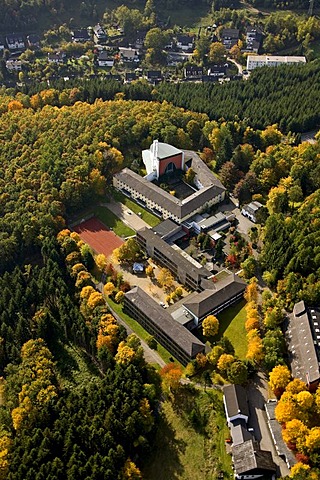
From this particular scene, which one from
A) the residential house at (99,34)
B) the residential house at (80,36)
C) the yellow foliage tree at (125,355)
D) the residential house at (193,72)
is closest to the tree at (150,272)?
the yellow foliage tree at (125,355)

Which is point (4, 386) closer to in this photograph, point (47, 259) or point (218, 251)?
point (47, 259)

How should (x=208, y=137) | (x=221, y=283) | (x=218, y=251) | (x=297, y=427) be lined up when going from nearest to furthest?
(x=297, y=427)
(x=221, y=283)
(x=218, y=251)
(x=208, y=137)

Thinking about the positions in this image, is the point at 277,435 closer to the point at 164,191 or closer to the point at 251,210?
the point at 251,210

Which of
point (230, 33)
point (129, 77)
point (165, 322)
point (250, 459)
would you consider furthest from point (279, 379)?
point (230, 33)

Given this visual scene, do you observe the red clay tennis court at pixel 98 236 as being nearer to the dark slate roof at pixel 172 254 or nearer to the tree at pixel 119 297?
the dark slate roof at pixel 172 254

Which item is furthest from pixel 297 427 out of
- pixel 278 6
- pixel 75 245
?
pixel 278 6

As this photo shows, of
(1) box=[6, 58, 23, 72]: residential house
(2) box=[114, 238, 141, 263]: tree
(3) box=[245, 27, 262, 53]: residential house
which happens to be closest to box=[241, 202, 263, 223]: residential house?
(2) box=[114, 238, 141, 263]: tree

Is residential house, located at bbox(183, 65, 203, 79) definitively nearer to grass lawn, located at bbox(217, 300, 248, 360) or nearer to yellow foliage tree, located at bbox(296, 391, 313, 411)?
grass lawn, located at bbox(217, 300, 248, 360)
